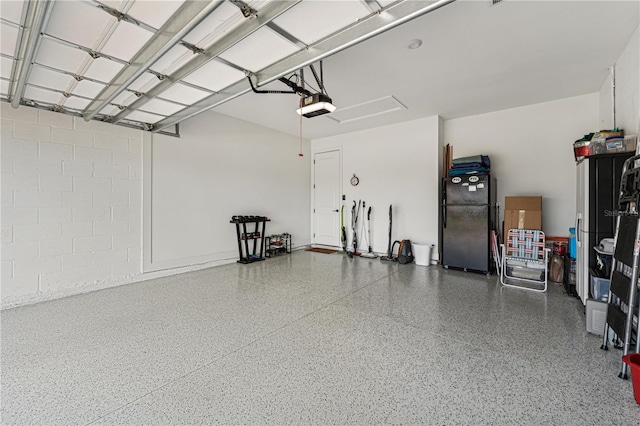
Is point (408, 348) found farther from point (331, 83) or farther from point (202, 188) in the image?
point (202, 188)

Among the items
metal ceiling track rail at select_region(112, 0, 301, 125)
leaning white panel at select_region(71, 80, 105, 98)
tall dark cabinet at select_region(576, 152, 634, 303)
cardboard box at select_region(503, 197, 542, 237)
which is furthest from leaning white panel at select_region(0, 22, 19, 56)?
cardboard box at select_region(503, 197, 542, 237)

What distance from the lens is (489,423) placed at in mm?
1473

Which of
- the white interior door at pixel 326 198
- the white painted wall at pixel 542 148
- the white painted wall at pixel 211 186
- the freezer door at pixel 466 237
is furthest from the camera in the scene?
the white interior door at pixel 326 198

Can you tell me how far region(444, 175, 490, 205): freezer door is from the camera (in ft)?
14.9

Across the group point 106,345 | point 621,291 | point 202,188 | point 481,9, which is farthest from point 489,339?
point 202,188

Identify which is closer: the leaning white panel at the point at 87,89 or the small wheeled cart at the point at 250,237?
the leaning white panel at the point at 87,89

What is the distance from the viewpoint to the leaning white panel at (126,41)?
1938mm

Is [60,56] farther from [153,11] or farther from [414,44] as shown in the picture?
[414,44]

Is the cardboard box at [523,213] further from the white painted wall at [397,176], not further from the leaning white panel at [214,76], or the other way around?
the leaning white panel at [214,76]

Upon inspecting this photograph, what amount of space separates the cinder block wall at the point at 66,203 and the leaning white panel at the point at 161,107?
0.95 metres

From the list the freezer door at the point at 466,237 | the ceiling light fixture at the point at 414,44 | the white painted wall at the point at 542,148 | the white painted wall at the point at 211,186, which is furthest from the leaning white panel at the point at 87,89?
the white painted wall at the point at 542,148

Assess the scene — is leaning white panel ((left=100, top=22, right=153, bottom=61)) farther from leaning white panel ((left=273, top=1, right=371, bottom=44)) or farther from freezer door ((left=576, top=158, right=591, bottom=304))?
freezer door ((left=576, top=158, right=591, bottom=304))

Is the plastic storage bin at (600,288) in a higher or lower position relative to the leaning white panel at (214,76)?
lower

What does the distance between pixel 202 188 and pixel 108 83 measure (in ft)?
7.81
